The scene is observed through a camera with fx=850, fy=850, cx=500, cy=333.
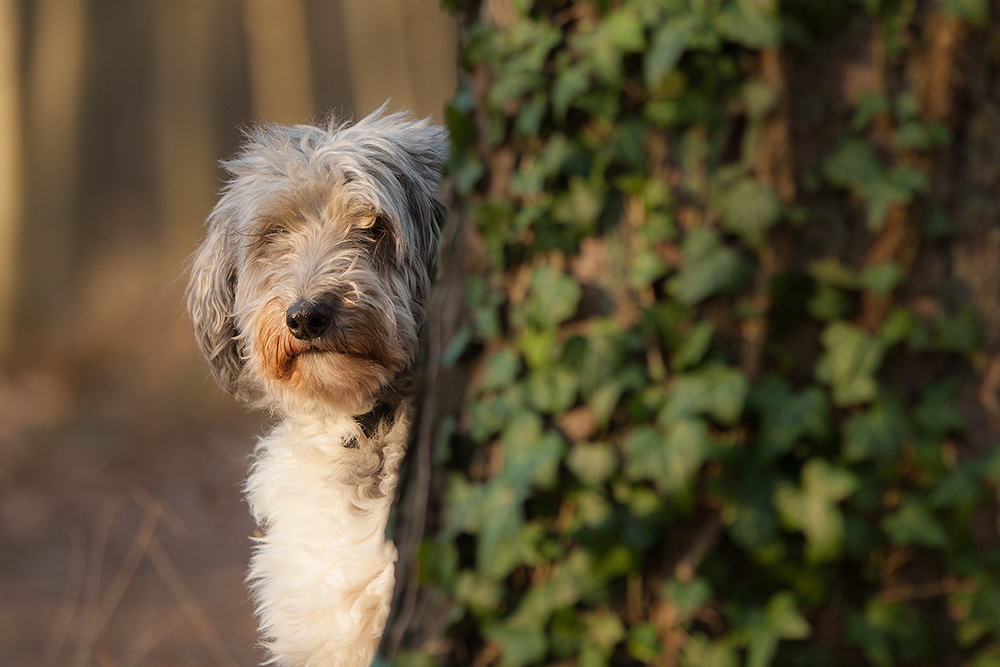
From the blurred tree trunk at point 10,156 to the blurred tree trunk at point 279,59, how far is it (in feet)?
9.09

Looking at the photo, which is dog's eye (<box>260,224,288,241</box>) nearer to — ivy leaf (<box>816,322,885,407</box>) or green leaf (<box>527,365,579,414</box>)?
green leaf (<box>527,365,579,414</box>)

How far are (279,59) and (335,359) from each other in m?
9.69

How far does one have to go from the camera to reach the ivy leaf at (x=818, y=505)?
1.39 meters

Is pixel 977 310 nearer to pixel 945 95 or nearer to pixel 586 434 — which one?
pixel 945 95

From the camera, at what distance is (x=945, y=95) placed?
143 cm

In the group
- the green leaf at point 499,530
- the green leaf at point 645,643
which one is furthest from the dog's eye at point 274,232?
the green leaf at point 645,643

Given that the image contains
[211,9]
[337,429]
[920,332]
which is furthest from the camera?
[211,9]

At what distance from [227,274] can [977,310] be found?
2.97 m

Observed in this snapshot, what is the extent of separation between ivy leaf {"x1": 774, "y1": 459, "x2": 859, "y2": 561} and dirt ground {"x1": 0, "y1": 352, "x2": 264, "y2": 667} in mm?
2803

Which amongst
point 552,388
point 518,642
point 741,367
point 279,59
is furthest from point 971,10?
point 279,59

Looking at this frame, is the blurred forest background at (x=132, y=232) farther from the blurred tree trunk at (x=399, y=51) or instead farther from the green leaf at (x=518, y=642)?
the green leaf at (x=518, y=642)

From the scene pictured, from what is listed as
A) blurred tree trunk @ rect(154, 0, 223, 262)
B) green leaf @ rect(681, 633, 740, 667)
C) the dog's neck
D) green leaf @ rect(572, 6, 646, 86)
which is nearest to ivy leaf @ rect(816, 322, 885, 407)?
green leaf @ rect(681, 633, 740, 667)

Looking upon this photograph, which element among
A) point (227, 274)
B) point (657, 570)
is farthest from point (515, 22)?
point (227, 274)

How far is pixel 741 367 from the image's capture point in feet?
4.81
